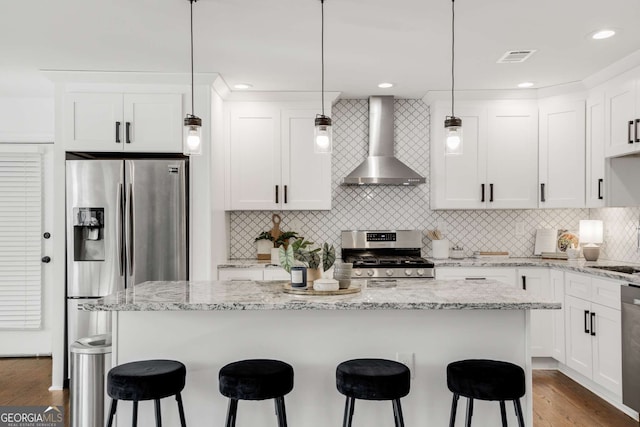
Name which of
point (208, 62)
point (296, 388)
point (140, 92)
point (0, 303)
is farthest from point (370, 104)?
point (0, 303)

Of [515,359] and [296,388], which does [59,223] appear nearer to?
[296,388]

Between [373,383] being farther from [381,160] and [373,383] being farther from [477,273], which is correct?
[381,160]

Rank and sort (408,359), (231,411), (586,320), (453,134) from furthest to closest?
(586,320) → (453,134) → (408,359) → (231,411)

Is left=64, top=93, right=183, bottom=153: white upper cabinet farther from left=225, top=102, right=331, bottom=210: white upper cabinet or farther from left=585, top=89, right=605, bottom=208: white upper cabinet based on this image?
left=585, top=89, right=605, bottom=208: white upper cabinet

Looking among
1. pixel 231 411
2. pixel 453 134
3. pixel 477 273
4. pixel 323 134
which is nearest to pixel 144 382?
pixel 231 411

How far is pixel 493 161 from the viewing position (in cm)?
486

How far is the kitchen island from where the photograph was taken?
2.66 meters

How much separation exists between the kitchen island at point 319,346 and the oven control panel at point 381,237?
94.6 inches

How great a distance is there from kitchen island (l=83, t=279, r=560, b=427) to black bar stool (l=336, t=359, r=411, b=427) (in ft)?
1.01

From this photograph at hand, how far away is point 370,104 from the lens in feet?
16.5

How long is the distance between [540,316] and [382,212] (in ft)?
5.59

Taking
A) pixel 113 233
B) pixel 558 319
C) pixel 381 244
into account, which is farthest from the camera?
pixel 381 244

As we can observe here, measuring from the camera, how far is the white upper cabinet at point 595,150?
14.0 ft

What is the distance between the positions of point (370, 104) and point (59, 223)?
2931 millimetres
